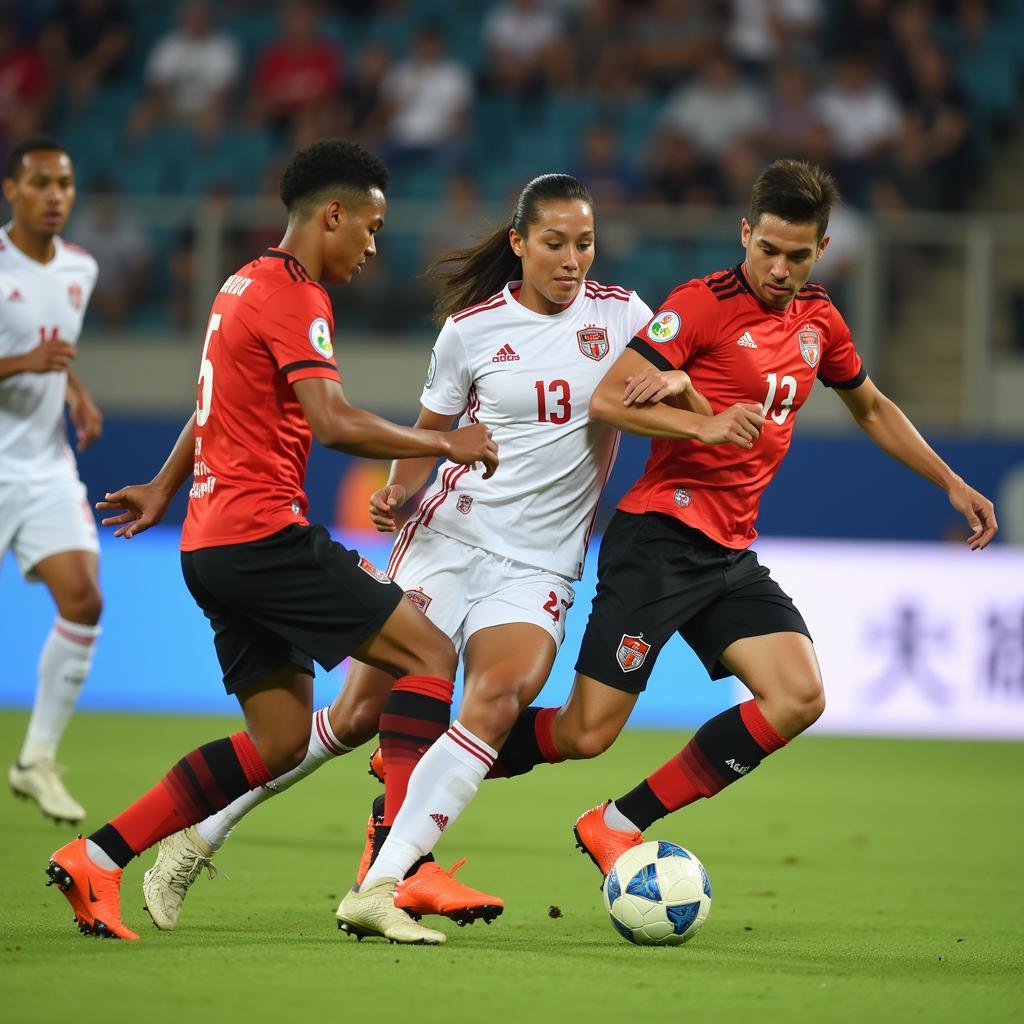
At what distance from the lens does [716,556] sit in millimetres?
5434

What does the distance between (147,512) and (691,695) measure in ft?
20.4

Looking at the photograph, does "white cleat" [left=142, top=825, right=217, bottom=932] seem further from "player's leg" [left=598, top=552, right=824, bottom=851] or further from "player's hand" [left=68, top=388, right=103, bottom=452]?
"player's hand" [left=68, top=388, right=103, bottom=452]

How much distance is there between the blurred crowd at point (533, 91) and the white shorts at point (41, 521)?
6.38 metres

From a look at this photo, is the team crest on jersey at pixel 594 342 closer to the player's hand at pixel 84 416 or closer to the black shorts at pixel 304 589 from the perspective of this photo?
the black shorts at pixel 304 589

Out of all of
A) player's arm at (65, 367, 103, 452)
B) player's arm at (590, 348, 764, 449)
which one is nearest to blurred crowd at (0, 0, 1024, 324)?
player's arm at (65, 367, 103, 452)

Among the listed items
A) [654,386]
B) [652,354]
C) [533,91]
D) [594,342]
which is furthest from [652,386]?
[533,91]

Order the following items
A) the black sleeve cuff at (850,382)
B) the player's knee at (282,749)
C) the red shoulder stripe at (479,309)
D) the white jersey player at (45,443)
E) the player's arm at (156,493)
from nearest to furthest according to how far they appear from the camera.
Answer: the player's knee at (282,749)
the player's arm at (156,493)
the red shoulder stripe at (479,309)
the black sleeve cuff at (850,382)
the white jersey player at (45,443)

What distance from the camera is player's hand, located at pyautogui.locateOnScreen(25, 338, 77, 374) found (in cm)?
705

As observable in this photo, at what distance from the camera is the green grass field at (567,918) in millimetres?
4008

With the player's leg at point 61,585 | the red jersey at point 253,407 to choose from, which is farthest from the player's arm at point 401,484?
the player's leg at point 61,585

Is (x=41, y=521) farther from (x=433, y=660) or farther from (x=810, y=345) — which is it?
(x=810, y=345)

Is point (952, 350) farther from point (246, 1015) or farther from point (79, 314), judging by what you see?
point (246, 1015)

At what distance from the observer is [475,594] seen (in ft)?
17.2

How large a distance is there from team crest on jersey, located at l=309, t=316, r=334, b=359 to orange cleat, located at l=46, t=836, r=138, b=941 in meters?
1.50
